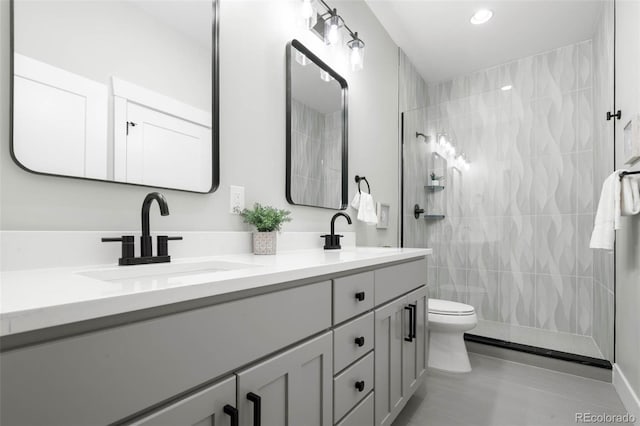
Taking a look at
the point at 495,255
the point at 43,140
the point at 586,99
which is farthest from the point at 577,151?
the point at 43,140

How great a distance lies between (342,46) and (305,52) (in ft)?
1.64

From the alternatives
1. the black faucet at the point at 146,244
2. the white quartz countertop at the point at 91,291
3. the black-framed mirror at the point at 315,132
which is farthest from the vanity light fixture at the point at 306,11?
the white quartz countertop at the point at 91,291

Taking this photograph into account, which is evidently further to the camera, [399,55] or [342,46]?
[399,55]

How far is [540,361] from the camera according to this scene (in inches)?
88.7

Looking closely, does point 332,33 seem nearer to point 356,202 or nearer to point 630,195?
point 356,202

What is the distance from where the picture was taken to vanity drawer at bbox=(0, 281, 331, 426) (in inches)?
16.4

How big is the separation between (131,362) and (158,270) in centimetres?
45

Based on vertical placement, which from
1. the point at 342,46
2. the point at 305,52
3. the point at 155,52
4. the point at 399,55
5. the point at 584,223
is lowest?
the point at 584,223

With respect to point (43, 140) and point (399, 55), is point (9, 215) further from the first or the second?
point (399, 55)

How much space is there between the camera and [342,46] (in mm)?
2115

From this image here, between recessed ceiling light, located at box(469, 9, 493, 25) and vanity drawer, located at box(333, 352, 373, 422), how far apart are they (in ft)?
8.50

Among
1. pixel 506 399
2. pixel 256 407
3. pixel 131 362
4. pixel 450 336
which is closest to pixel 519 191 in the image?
pixel 450 336

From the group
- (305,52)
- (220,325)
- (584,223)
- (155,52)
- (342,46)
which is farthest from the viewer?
(584,223)

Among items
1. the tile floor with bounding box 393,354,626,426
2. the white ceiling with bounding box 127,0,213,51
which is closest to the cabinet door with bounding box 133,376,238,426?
the white ceiling with bounding box 127,0,213,51
